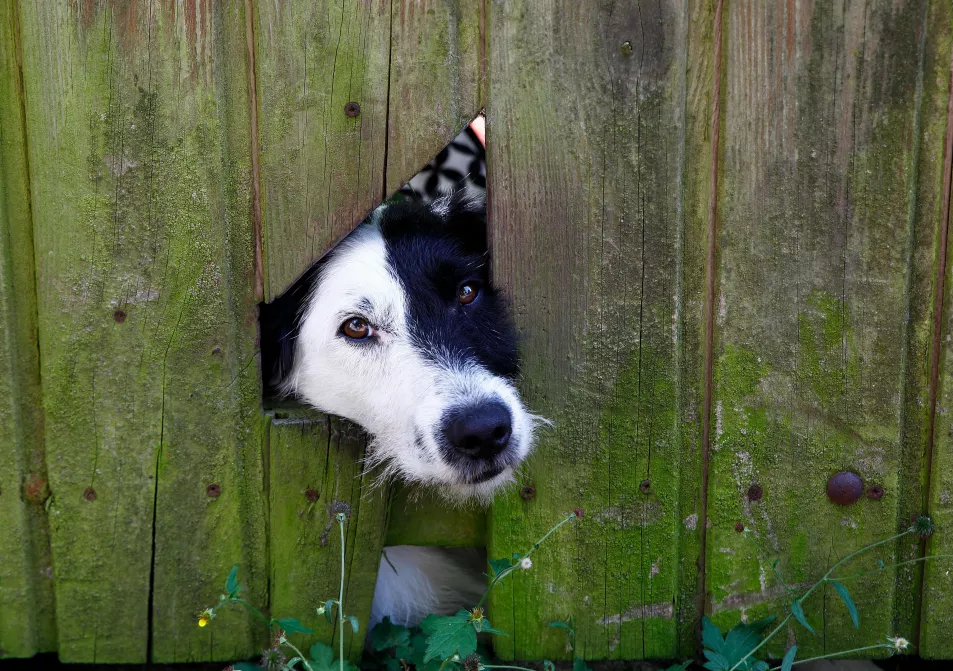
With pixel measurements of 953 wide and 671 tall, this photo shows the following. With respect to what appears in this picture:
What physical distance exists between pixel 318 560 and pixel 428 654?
505 millimetres

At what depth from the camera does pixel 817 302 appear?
2000mm

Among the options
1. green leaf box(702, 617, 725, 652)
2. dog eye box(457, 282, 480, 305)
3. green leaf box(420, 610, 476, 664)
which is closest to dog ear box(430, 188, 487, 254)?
dog eye box(457, 282, 480, 305)

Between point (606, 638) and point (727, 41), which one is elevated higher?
point (727, 41)

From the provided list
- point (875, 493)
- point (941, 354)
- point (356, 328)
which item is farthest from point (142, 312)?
point (941, 354)

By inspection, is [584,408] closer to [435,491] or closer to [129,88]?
[435,491]

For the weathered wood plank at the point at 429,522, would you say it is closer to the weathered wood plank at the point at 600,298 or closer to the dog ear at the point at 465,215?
the weathered wood plank at the point at 600,298

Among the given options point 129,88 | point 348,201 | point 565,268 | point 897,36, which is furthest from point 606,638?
point 129,88

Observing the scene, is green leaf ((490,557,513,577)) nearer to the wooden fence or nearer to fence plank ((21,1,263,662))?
the wooden fence

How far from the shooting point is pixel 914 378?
203cm

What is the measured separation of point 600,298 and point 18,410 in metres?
1.59

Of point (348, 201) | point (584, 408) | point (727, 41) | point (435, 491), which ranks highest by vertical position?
point (727, 41)

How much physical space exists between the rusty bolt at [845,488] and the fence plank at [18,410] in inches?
85.3

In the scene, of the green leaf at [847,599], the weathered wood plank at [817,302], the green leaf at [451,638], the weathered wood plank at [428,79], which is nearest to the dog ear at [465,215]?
the weathered wood plank at [428,79]

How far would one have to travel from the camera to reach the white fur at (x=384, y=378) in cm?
197
